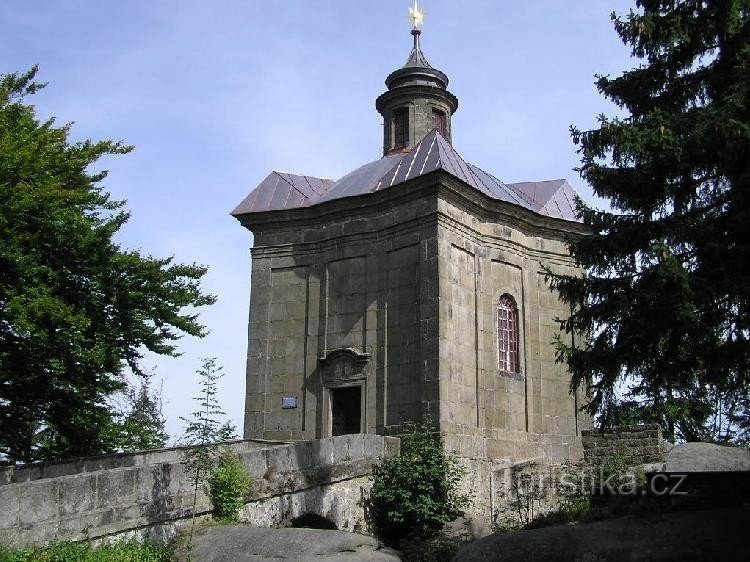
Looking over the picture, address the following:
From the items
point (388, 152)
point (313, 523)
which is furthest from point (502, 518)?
point (388, 152)

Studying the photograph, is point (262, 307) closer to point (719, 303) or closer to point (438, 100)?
point (438, 100)

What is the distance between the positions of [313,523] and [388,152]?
42.6 feet

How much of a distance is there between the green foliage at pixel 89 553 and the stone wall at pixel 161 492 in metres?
0.19

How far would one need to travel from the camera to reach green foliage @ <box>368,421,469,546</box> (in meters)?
15.7

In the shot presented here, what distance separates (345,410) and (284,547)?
27.3ft

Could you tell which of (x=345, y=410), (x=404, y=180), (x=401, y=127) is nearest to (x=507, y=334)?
(x=345, y=410)

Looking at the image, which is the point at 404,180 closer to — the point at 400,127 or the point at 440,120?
the point at 400,127

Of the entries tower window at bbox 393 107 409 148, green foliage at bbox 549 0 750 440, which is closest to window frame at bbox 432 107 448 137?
tower window at bbox 393 107 409 148

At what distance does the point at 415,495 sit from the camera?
15.9 m

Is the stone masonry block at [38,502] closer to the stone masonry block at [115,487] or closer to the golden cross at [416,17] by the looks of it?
the stone masonry block at [115,487]

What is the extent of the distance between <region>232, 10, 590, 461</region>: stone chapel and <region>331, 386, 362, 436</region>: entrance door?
0.11ft

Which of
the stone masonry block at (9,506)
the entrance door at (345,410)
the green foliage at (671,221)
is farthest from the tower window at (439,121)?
the stone masonry block at (9,506)

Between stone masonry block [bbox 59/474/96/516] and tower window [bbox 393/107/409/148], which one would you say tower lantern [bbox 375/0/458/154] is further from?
stone masonry block [bbox 59/474/96/516]

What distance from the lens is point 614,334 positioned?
11.1 meters
